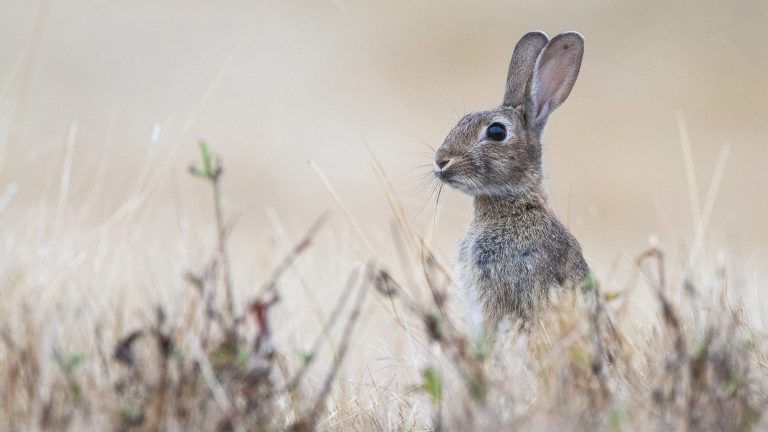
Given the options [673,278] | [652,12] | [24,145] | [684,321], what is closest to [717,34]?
[652,12]

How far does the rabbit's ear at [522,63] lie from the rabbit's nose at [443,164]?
61 cm

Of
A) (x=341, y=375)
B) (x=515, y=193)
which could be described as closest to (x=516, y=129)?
(x=515, y=193)

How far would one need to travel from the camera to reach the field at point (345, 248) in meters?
2.90

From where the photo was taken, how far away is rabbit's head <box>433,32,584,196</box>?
16.2 ft

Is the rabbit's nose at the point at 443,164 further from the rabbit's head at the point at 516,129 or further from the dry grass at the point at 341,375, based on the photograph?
the dry grass at the point at 341,375

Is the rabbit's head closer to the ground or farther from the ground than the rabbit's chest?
farther from the ground

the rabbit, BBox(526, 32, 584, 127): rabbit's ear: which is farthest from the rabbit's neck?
BBox(526, 32, 584, 127): rabbit's ear

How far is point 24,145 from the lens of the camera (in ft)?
38.2

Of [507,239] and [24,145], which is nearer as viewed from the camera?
[507,239]

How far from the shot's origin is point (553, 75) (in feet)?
17.5

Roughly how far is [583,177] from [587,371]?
9813mm

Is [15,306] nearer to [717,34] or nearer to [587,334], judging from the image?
[587,334]

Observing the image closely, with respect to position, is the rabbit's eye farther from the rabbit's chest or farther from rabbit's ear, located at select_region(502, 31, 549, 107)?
the rabbit's chest

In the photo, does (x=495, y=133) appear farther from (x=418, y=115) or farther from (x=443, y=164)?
(x=418, y=115)
